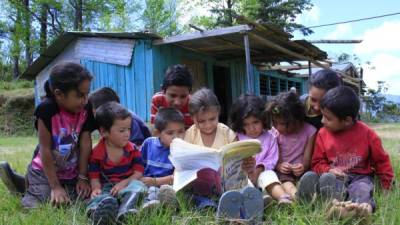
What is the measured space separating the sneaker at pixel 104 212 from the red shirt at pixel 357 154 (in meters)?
1.54

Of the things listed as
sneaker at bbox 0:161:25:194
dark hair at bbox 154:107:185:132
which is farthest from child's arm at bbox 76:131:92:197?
sneaker at bbox 0:161:25:194

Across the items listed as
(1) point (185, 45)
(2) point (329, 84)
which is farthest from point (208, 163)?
(1) point (185, 45)

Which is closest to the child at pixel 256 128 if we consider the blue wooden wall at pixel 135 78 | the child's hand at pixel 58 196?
the child's hand at pixel 58 196

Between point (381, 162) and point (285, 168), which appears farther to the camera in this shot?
point (285, 168)

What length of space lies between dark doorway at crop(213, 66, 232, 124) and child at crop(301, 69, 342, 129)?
10288 mm

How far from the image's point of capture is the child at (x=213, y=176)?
229cm

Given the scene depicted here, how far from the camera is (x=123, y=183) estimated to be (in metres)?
2.96

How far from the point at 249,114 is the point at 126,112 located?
0.93 metres

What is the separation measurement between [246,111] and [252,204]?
3.62 feet

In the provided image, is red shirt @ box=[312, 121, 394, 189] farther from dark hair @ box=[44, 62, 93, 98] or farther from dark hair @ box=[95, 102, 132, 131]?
dark hair @ box=[44, 62, 93, 98]

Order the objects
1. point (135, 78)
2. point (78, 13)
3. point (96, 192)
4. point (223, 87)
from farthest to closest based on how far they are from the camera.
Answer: point (78, 13), point (223, 87), point (135, 78), point (96, 192)

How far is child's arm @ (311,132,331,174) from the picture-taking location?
313cm

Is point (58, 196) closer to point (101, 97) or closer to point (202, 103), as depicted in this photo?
point (202, 103)

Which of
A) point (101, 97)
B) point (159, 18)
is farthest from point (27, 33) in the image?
point (101, 97)
